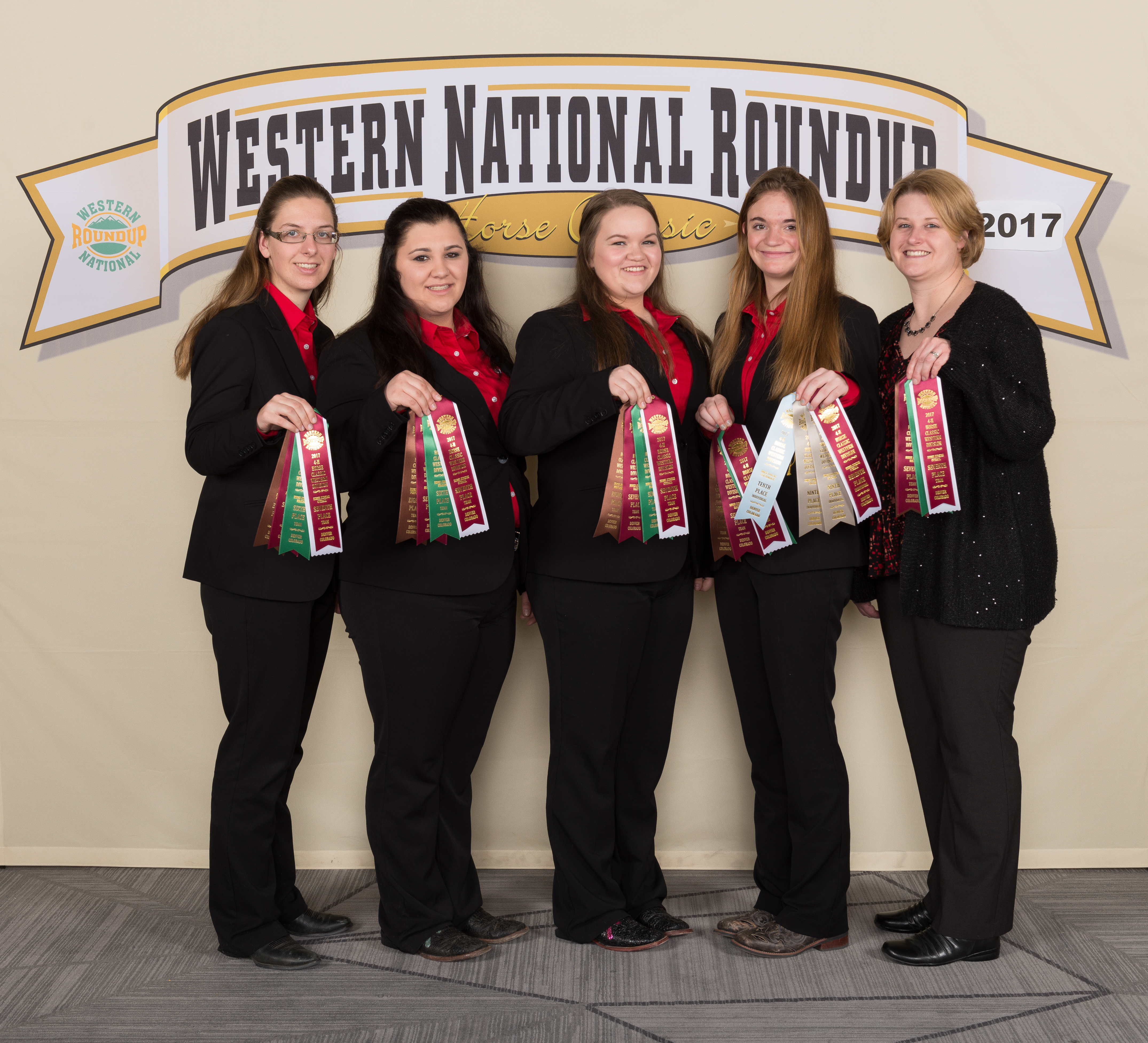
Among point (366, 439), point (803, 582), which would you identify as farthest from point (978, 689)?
point (366, 439)

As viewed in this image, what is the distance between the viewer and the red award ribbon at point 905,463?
6.08 ft

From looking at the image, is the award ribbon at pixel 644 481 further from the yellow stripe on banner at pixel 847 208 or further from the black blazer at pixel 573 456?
the yellow stripe on banner at pixel 847 208

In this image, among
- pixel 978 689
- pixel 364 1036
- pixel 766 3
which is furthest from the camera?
pixel 766 3

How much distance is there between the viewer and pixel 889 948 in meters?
2.04

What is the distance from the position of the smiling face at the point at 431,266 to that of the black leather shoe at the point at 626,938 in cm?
135

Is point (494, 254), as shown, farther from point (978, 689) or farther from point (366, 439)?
point (978, 689)

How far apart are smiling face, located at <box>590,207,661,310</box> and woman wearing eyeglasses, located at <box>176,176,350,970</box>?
57 cm

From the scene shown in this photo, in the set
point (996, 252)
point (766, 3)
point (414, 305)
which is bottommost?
point (414, 305)

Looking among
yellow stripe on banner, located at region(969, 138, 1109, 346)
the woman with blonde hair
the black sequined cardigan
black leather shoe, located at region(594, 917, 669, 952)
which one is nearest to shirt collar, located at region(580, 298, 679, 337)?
the woman with blonde hair

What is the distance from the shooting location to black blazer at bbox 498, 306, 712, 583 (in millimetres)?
1926

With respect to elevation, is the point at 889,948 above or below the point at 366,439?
below

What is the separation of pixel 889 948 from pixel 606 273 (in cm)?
152

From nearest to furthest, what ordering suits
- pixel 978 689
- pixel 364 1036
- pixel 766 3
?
1. pixel 364 1036
2. pixel 978 689
3. pixel 766 3

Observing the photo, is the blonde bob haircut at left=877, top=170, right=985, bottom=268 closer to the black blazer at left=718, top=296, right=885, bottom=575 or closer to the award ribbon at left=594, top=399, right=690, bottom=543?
the black blazer at left=718, top=296, right=885, bottom=575
